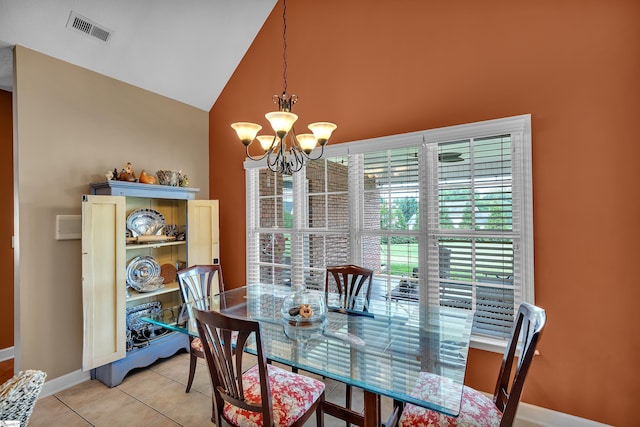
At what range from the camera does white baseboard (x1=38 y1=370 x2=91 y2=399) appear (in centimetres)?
265

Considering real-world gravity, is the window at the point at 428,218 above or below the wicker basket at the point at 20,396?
above

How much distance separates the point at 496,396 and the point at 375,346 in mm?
754

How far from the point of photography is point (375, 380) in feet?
4.88

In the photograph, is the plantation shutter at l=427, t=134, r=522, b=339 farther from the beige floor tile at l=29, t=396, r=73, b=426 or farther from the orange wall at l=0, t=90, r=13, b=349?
the orange wall at l=0, t=90, r=13, b=349

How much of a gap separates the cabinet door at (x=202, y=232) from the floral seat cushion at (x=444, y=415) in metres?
2.65

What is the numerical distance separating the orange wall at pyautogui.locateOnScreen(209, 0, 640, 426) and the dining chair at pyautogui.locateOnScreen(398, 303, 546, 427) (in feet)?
2.54

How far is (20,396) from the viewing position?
45.4 inches

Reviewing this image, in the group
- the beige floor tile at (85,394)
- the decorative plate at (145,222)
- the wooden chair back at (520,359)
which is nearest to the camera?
the wooden chair back at (520,359)

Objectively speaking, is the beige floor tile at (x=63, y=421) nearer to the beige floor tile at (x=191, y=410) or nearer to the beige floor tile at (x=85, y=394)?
the beige floor tile at (x=85, y=394)

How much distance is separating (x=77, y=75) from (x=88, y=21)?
19.7 inches

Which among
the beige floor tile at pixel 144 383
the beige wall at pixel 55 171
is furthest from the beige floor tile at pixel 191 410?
the beige wall at pixel 55 171

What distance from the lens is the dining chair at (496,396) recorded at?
1.35 metres

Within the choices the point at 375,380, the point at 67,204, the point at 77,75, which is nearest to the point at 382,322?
the point at 375,380

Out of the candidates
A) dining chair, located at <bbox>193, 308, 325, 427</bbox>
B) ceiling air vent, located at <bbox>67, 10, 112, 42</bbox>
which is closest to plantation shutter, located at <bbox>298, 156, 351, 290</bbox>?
dining chair, located at <bbox>193, 308, 325, 427</bbox>
